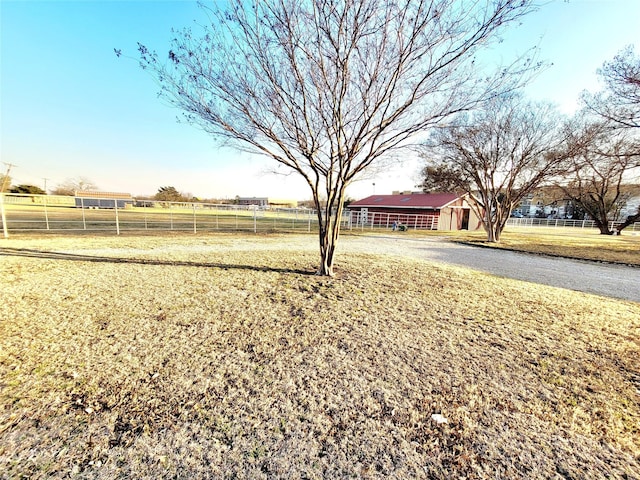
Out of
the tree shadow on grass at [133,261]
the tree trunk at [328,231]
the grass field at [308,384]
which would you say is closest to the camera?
the grass field at [308,384]

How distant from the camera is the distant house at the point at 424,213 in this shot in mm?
23875

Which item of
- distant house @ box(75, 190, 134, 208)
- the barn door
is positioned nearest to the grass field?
distant house @ box(75, 190, 134, 208)

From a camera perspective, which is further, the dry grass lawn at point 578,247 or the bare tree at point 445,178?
the bare tree at point 445,178

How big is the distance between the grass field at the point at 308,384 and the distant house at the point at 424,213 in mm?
19450

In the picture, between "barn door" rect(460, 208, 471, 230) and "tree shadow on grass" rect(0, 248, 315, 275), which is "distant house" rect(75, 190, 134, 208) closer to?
"tree shadow on grass" rect(0, 248, 315, 275)

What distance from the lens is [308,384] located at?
223 cm

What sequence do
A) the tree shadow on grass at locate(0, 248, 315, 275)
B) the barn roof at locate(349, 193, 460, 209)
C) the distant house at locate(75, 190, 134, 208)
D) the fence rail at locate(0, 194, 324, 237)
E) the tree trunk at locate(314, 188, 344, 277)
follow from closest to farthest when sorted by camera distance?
the tree trunk at locate(314, 188, 344, 277) < the tree shadow on grass at locate(0, 248, 315, 275) < the fence rail at locate(0, 194, 324, 237) < the distant house at locate(75, 190, 134, 208) < the barn roof at locate(349, 193, 460, 209)

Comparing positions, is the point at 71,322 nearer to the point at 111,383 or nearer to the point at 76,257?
the point at 111,383

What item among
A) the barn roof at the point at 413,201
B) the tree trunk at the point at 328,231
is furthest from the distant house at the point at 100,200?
the barn roof at the point at 413,201

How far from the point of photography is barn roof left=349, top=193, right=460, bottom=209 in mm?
24047

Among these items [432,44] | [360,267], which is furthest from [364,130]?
[360,267]

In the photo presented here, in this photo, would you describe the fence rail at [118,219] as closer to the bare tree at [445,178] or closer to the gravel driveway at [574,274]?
the bare tree at [445,178]

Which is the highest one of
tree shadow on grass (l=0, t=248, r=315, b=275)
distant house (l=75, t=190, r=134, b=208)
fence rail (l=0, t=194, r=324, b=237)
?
distant house (l=75, t=190, r=134, b=208)

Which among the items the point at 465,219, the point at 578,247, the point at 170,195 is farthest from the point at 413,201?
the point at 170,195
